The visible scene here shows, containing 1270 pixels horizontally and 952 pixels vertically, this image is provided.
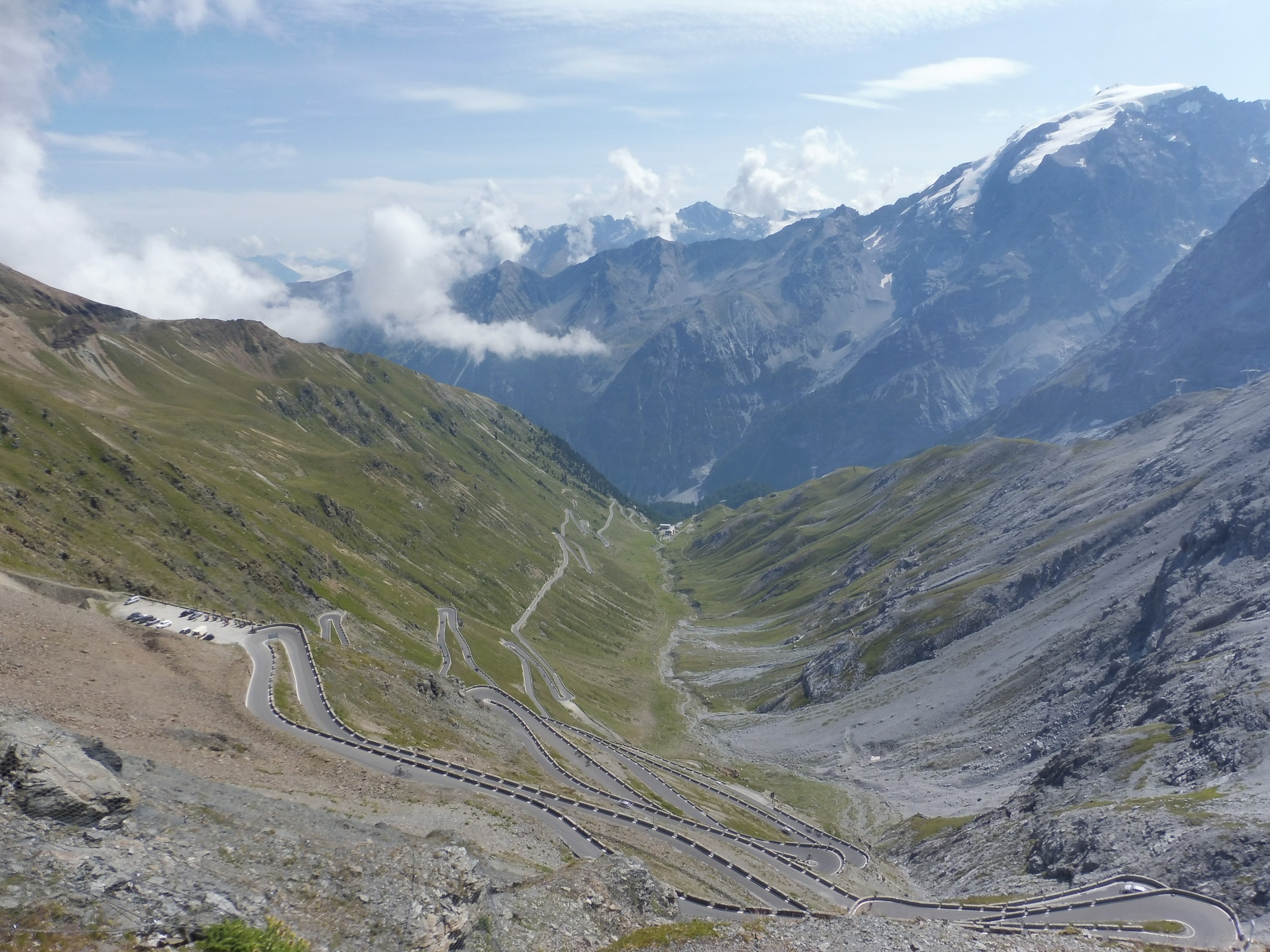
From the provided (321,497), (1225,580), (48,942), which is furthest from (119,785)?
(321,497)

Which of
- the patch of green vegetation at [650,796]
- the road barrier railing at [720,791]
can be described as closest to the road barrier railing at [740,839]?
the patch of green vegetation at [650,796]

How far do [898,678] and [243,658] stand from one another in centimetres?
13473

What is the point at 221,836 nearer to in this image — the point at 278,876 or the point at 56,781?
the point at 278,876

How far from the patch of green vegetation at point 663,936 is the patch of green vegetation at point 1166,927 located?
3821cm

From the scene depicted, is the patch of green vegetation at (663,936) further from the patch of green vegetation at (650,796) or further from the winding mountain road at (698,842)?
the patch of green vegetation at (650,796)

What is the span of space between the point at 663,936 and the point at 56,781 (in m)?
26.9

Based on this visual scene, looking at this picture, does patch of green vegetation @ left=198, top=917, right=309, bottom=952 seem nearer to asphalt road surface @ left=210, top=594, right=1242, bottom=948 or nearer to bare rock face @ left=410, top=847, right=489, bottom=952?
bare rock face @ left=410, top=847, right=489, bottom=952

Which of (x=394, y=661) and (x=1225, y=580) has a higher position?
(x=394, y=661)

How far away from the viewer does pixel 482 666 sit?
6294 inches

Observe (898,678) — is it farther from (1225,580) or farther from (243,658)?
(243,658)

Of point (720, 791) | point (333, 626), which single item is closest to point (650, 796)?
point (720, 791)

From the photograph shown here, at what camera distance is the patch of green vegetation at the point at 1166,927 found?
55.5 m

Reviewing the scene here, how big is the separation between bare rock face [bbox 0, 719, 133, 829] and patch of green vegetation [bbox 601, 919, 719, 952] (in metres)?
22.0

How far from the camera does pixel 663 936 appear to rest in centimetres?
3728
